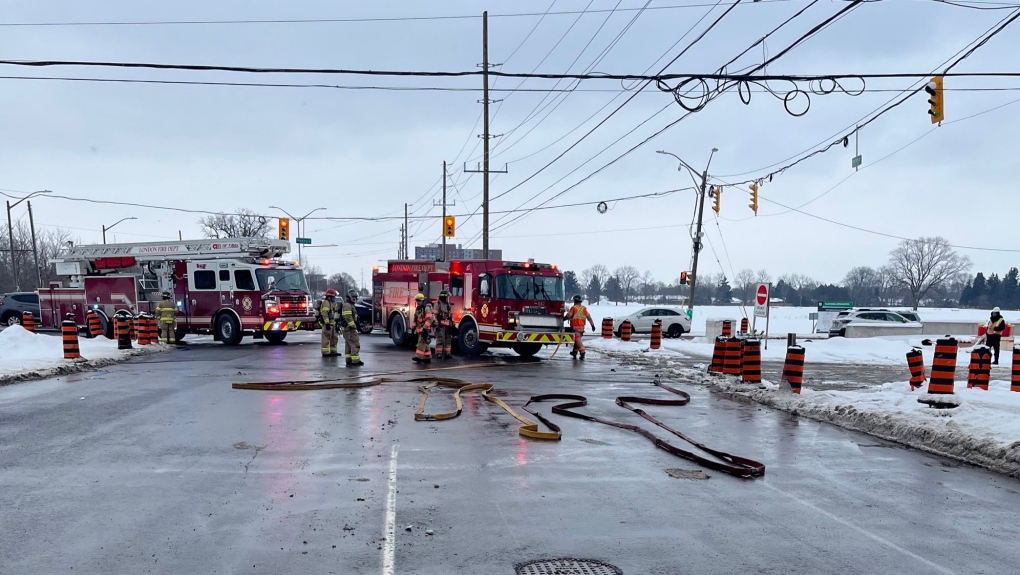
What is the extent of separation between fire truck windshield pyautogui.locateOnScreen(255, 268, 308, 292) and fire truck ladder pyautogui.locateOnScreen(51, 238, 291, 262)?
112 cm

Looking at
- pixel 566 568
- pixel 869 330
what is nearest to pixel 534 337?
pixel 566 568

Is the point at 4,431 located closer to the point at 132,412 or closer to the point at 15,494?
the point at 132,412

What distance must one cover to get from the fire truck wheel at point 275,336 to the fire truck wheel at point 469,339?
7004 mm

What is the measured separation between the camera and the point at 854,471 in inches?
302

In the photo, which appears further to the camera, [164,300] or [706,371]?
[164,300]

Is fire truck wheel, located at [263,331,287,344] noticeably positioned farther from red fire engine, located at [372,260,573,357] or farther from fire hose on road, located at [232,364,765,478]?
fire hose on road, located at [232,364,765,478]

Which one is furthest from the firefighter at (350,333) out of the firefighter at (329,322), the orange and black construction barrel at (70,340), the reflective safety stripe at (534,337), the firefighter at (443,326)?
the orange and black construction barrel at (70,340)

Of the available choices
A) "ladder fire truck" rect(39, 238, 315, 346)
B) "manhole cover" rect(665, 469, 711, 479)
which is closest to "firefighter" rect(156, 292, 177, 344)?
"ladder fire truck" rect(39, 238, 315, 346)

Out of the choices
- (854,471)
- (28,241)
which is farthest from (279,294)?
(28,241)

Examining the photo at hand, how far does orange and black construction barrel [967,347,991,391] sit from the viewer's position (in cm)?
1327

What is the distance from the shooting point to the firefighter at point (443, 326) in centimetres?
1948

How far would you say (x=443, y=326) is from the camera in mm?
19781

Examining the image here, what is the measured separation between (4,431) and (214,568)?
6152 mm

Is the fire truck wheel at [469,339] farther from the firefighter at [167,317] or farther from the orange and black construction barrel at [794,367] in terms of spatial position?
the firefighter at [167,317]
